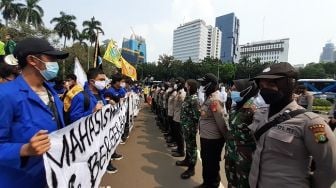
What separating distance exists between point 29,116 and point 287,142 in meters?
1.85

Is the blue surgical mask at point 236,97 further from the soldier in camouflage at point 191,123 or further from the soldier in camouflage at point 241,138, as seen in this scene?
the soldier in camouflage at point 191,123

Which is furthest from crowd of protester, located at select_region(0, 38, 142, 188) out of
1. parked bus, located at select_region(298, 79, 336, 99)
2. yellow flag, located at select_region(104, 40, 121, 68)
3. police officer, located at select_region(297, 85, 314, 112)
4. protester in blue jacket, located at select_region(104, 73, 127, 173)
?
parked bus, located at select_region(298, 79, 336, 99)

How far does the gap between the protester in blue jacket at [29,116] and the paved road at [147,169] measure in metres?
3.25

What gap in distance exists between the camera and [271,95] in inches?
102

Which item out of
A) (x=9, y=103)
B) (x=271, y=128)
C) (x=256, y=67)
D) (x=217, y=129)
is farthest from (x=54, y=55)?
(x=256, y=67)

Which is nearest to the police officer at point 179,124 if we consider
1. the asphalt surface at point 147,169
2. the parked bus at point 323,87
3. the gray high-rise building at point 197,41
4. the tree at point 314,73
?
the asphalt surface at point 147,169

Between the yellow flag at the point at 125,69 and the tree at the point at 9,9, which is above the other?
the tree at the point at 9,9

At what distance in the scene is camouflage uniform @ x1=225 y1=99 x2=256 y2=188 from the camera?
10.9 feet

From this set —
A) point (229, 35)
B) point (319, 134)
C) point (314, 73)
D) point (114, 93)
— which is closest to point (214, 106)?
point (319, 134)

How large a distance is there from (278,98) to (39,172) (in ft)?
6.30

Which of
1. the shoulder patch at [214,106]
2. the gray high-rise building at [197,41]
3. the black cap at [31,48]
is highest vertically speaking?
the gray high-rise building at [197,41]

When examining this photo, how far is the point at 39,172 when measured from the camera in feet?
7.40

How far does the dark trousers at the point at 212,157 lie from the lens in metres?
5.00

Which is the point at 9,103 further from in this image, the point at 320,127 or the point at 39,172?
the point at 320,127
